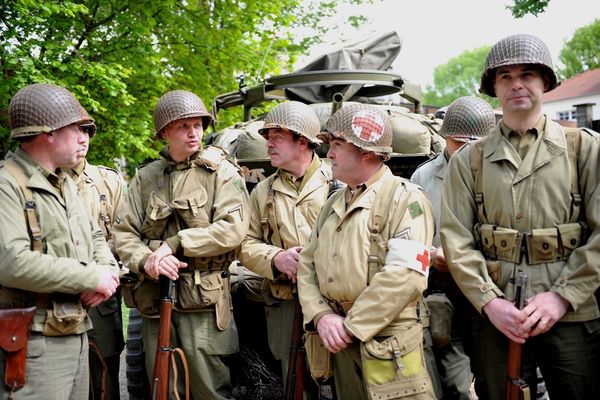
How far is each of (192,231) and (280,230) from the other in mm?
626

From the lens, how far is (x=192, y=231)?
14.7 feet

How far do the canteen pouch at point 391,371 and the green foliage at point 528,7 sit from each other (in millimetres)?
12856

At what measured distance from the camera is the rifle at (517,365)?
11.3 feet

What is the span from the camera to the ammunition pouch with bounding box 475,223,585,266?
135 inches

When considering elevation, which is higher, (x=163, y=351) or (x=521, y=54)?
(x=521, y=54)

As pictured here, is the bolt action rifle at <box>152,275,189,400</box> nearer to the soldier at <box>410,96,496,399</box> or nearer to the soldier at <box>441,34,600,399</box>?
the soldier at <box>410,96,496,399</box>

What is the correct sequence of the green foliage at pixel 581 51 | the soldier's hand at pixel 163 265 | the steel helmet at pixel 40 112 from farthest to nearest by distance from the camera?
the green foliage at pixel 581 51, the soldier's hand at pixel 163 265, the steel helmet at pixel 40 112

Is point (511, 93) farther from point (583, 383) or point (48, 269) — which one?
point (48, 269)

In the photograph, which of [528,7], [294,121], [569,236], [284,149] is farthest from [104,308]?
[528,7]

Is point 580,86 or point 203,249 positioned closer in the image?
point 203,249

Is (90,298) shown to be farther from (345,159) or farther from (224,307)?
(345,159)

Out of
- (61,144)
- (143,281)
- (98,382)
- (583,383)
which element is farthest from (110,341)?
(583,383)

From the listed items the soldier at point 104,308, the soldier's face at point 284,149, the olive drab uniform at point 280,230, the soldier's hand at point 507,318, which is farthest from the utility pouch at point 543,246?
the soldier at point 104,308

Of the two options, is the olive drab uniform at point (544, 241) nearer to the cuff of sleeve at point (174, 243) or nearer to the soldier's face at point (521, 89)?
the soldier's face at point (521, 89)
